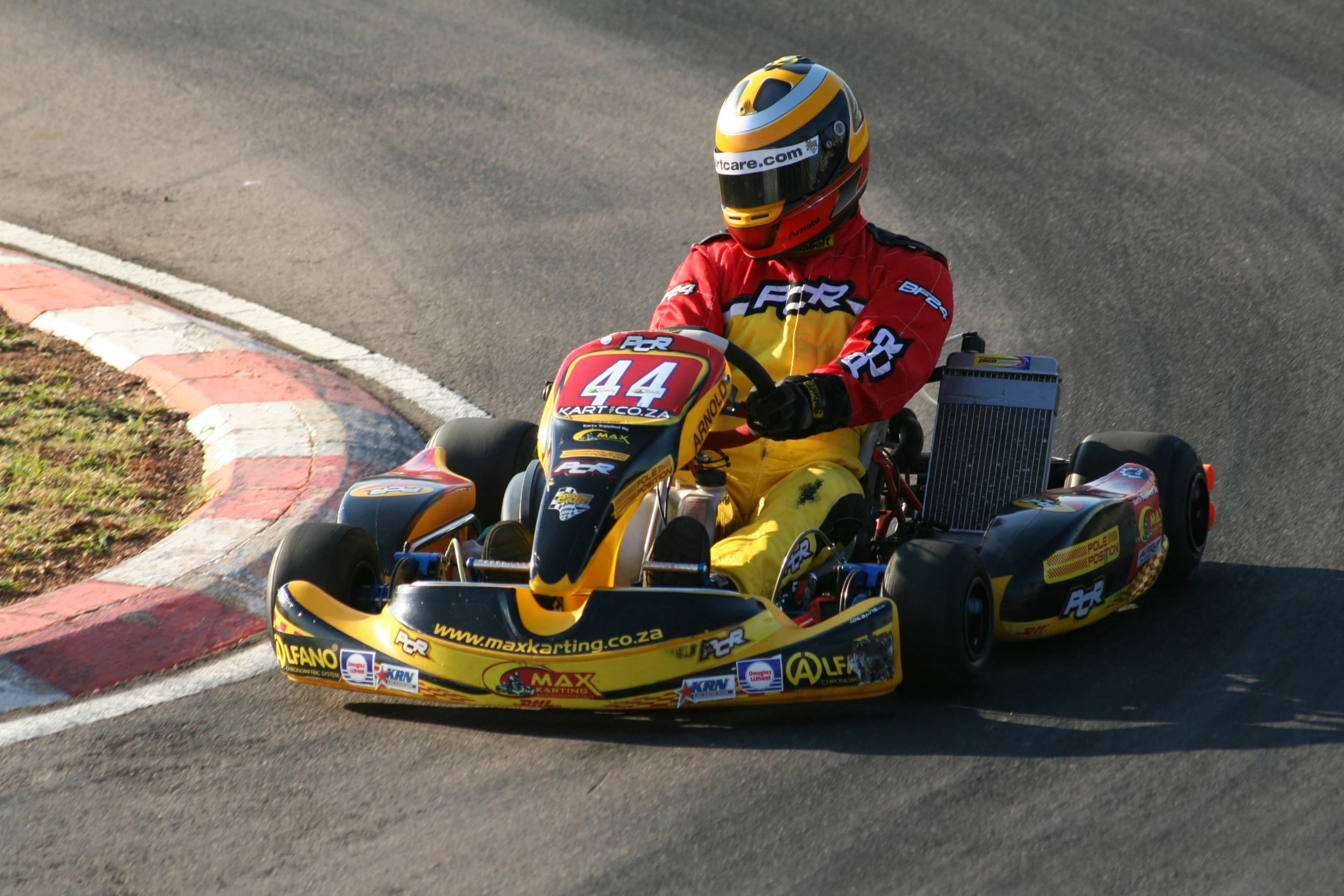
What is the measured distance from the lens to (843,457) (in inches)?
181

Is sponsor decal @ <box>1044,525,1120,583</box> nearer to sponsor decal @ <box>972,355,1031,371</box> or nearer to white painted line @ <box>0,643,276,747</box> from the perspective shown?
sponsor decal @ <box>972,355,1031,371</box>

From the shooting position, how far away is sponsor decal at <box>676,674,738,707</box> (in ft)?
12.3

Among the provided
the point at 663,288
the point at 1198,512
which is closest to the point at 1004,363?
the point at 1198,512

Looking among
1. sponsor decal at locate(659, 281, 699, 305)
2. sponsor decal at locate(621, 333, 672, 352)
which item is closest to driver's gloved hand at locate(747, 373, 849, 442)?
sponsor decal at locate(621, 333, 672, 352)

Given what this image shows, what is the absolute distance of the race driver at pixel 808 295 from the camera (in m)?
4.46

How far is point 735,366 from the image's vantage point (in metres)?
4.30

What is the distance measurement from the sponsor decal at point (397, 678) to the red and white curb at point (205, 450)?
0.58 meters

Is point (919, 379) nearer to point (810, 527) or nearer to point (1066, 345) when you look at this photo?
point (810, 527)

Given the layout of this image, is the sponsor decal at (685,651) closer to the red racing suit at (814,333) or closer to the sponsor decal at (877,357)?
the red racing suit at (814,333)

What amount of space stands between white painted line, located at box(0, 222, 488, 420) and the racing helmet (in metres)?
1.69

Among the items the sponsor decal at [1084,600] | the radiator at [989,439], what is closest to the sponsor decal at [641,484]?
the sponsor decal at [1084,600]

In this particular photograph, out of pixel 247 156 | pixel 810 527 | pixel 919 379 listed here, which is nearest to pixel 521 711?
pixel 810 527

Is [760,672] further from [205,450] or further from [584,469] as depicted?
[205,450]

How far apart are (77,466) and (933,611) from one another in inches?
112
